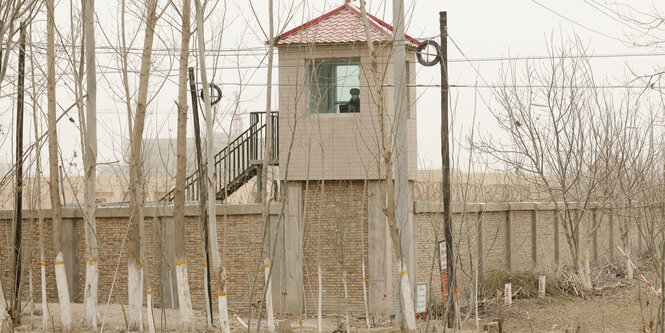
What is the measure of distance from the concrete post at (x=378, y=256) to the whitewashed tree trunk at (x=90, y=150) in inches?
271

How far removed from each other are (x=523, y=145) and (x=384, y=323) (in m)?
7.52

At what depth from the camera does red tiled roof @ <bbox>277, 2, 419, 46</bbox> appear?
19.2 m

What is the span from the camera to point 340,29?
782 inches

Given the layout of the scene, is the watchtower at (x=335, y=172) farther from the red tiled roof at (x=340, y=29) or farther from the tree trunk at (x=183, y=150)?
the tree trunk at (x=183, y=150)

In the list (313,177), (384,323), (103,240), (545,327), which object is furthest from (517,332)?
(103,240)

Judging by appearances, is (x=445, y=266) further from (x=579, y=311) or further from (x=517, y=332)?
(x=579, y=311)

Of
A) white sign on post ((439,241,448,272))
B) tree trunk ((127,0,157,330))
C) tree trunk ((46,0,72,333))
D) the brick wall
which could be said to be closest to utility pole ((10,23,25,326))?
tree trunk ((46,0,72,333))

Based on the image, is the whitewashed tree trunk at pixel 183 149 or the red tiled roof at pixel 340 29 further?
the red tiled roof at pixel 340 29

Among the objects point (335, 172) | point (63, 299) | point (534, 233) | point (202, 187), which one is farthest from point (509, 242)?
point (63, 299)

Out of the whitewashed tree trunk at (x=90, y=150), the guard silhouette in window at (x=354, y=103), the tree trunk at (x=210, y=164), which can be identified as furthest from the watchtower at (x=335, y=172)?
the tree trunk at (x=210, y=164)

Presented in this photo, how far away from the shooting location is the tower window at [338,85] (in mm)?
19594

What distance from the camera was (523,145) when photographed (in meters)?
23.2

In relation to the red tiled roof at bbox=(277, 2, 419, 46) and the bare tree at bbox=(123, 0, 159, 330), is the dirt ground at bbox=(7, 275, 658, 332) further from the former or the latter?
the red tiled roof at bbox=(277, 2, 419, 46)

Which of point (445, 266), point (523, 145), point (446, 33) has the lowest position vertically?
point (445, 266)
